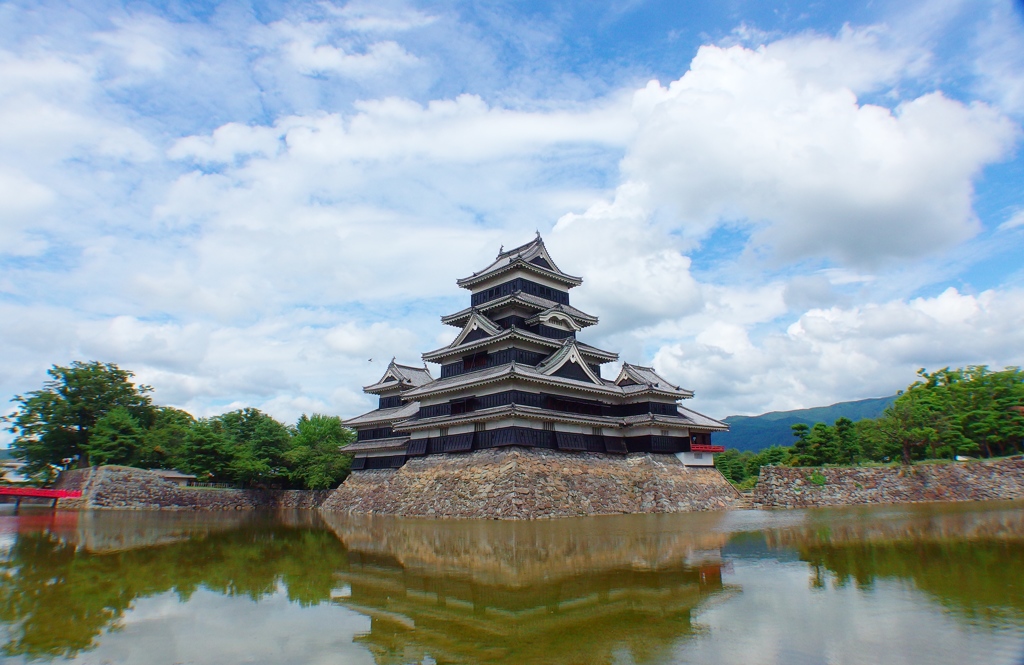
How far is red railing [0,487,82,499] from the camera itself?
32.8 metres

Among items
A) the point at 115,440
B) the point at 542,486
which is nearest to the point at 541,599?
the point at 542,486

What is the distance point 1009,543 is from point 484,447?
2011 cm

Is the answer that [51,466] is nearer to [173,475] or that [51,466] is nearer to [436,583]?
[173,475]

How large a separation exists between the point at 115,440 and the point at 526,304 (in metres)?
→ 31.1

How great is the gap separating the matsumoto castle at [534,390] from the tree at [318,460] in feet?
27.4

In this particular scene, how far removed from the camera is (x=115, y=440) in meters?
39.7

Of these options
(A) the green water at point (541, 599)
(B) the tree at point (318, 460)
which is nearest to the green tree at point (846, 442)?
(A) the green water at point (541, 599)

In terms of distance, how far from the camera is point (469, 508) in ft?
84.6

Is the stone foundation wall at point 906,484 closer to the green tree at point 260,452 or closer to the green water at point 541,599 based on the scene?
the green water at point 541,599

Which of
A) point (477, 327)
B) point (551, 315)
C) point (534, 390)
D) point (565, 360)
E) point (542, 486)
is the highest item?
point (551, 315)

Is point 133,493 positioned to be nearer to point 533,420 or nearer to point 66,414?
point 66,414

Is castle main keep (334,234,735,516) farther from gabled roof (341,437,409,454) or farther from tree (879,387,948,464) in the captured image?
tree (879,387,948,464)

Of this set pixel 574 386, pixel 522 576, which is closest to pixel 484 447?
pixel 574 386

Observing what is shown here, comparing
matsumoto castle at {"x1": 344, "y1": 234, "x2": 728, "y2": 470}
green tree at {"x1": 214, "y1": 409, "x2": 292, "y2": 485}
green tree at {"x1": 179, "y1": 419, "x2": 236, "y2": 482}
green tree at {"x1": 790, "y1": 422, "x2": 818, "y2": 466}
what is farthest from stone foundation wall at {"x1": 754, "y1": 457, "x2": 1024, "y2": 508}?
green tree at {"x1": 179, "y1": 419, "x2": 236, "y2": 482}
